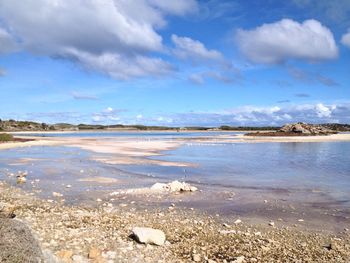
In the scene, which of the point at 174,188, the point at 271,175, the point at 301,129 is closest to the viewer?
the point at 174,188

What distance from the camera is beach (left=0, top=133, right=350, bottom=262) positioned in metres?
9.48

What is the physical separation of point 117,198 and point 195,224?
17.9 feet

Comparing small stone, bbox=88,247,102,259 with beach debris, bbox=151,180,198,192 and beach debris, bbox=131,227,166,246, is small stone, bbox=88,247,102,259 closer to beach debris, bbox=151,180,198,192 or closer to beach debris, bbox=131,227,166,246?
beach debris, bbox=131,227,166,246

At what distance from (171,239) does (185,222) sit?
1990 millimetres

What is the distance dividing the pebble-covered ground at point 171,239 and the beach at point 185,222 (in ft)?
0.08

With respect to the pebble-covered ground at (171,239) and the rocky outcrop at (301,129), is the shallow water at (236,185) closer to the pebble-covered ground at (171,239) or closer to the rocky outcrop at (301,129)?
the pebble-covered ground at (171,239)

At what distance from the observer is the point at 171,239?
1049cm

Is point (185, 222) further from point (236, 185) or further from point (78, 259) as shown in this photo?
point (236, 185)

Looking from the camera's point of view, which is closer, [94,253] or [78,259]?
[78,259]

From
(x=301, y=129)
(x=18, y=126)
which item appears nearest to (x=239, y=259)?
(x=301, y=129)

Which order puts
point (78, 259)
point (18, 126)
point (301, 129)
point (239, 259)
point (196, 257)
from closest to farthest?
1. point (78, 259)
2. point (239, 259)
3. point (196, 257)
4. point (301, 129)
5. point (18, 126)

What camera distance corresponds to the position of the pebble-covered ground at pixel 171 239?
924 cm

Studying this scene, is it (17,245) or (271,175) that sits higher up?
(17,245)

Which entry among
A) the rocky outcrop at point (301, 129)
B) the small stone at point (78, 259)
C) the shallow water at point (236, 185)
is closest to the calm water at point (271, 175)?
the shallow water at point (236, 185)
